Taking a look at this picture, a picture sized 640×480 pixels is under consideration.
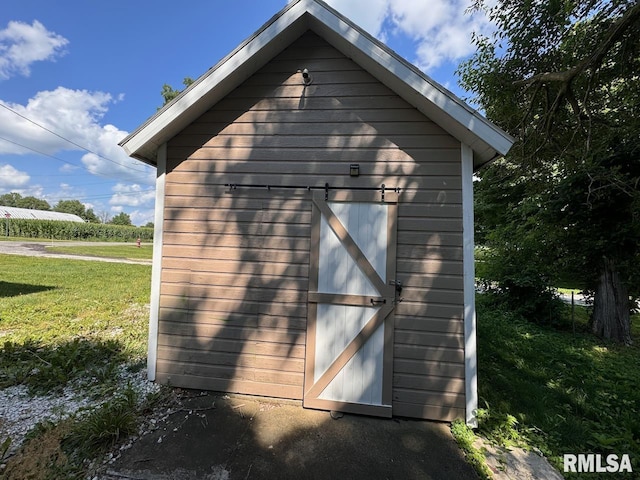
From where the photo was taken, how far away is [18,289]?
7191 mm

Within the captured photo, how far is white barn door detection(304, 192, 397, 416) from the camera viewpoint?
280 cm

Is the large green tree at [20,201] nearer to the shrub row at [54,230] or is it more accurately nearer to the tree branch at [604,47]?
the shrub row at [54,230]

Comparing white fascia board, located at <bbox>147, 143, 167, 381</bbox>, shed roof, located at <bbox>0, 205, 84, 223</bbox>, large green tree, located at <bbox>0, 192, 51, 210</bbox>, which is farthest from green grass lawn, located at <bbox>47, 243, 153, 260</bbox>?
large green tree, located at <bbox>0, 192, 51, 210</bbox>

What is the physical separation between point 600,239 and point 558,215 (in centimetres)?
73

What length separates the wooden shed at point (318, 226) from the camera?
2.72 metres

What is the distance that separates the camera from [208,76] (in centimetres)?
279

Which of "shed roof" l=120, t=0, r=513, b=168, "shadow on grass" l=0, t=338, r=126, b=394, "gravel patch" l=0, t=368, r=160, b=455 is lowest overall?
"gravel patch" l=0, t=368, r=160, b=455

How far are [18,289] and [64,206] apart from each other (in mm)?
90689

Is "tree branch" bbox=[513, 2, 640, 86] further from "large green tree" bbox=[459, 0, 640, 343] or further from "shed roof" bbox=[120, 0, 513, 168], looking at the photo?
"shed roof" bbox=[120, 0, 513, 168]

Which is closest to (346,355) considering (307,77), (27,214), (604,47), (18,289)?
(307,77)

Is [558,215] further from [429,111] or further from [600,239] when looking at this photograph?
[429,111]

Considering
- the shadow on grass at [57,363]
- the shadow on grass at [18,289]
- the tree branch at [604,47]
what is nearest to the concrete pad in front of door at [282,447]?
the shadow on grass at [57,363]

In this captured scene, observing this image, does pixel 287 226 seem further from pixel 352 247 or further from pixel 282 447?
pixel 282 447

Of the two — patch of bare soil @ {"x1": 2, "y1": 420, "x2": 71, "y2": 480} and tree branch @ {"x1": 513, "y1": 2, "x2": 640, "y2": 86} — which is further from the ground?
tree branch @ {"x1": 513, "y1": 2, "x2": 640, "y2": 86}
